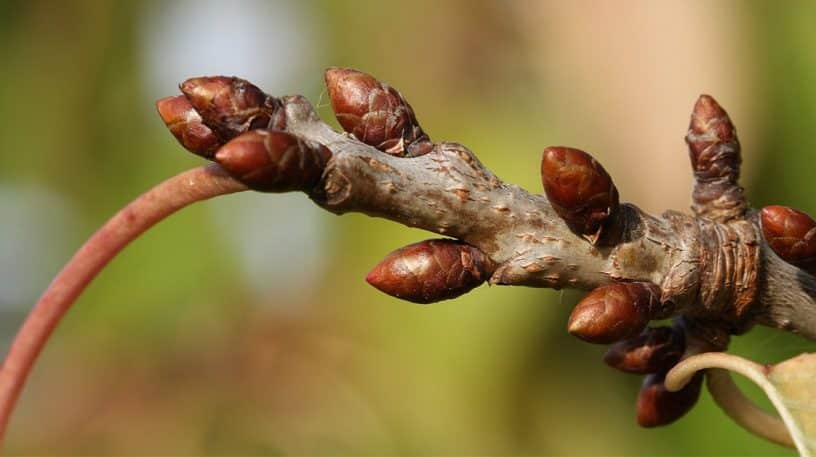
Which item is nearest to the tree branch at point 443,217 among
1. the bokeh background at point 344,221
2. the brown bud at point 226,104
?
the brown bud at point 226,104

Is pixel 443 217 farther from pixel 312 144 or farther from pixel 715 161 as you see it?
pixel 715 161

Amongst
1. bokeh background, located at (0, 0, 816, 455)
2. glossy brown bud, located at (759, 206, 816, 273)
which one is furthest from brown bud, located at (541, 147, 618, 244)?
bokeh background, located at (0, 0, 816, 455)

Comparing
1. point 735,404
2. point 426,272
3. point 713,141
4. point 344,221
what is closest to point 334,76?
point 426,272

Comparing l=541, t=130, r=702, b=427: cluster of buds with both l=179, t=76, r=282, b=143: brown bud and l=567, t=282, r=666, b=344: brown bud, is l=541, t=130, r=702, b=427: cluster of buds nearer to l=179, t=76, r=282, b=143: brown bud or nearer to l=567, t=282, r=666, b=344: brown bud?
l=567, t=282, r=666, b=344: brown bud

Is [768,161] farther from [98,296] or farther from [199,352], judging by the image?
[98,296]

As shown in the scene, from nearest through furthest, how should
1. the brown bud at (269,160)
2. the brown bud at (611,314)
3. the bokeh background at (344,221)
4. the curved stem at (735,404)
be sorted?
the brown bud at (269,160) → the brown bud at (611,314) → the curved stem at (735,404) → the bokeh background at (344,221)

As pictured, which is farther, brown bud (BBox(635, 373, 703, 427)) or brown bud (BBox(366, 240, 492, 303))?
brown bud (BBox(635, 373, 703, 427))

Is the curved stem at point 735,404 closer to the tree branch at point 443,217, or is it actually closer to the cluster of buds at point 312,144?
the tree branch at point 443,217
